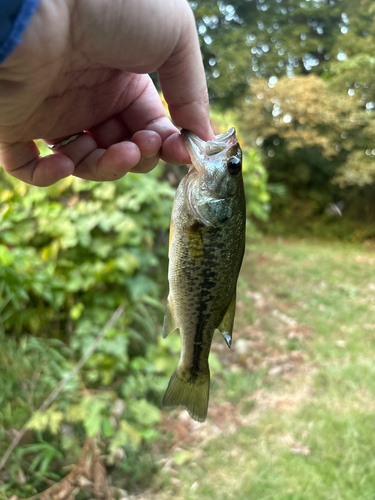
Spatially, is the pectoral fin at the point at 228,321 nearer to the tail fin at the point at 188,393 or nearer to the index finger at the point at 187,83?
the tail fin at the point at 188,393

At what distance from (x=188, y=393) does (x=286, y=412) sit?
219 cm

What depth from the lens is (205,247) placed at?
1.07m

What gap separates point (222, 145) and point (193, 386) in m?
0.72

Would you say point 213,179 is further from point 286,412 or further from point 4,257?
point 286,412

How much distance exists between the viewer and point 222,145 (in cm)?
111

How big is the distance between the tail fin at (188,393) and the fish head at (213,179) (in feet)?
1.55

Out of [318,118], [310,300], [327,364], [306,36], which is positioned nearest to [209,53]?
[306,36]

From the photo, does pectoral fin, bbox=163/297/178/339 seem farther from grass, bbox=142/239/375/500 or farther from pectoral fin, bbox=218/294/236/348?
grass, bbox=142/239/375/500

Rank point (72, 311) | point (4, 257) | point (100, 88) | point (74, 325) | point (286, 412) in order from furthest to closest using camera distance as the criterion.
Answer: point (286, 412)
point (74, 325)
point (72, 311)
point (4, 257)
point (100, 88)

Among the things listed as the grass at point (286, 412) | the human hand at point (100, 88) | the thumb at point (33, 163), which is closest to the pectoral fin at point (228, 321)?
the human hand at point (100, 88)

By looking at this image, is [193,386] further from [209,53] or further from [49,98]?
[209,53]

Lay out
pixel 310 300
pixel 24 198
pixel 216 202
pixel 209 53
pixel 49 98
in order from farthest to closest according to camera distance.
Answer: pixel 209 53
pixel 310 300
pixel 24 198
pixel 49 98
pixel 216 202

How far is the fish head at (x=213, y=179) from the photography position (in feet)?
3.51

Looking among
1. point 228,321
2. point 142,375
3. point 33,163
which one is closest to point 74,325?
point 142,375
